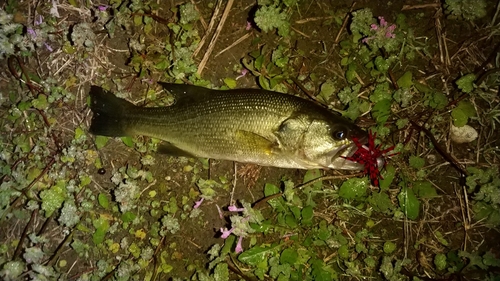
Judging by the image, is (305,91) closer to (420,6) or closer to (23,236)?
(420,6)

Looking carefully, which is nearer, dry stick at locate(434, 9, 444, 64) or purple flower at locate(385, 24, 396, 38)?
purple flower at locate(385, 24, 396, 38)

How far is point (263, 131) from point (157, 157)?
54.7 inches

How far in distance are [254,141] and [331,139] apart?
29.0 inches

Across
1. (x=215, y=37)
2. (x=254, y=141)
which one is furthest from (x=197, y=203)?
(x=215, y=37)

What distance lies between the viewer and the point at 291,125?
3.18 meters

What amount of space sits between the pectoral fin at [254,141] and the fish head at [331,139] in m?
0.33

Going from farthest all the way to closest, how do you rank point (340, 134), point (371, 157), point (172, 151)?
point (172, 151) < point (371, 157) < point (340, 134)

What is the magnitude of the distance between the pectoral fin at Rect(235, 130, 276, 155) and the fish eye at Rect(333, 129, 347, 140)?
594mm

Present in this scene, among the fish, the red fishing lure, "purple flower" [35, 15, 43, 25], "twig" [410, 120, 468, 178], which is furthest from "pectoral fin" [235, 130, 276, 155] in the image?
"purple flower" [35, 15, 43, 25]

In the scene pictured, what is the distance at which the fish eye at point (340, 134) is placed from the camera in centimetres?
316

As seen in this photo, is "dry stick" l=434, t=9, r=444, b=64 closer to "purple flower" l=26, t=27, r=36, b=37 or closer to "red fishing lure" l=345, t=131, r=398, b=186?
"red fishing lure" l=345, t=131, r=398, b=186

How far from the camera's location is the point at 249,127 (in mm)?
3227

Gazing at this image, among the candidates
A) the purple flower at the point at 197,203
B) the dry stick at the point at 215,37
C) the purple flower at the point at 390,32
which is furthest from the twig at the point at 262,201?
the purple flower at the point at 390,32

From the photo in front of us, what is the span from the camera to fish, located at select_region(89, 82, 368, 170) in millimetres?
3191
